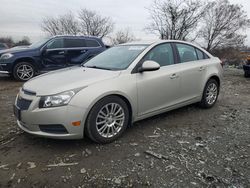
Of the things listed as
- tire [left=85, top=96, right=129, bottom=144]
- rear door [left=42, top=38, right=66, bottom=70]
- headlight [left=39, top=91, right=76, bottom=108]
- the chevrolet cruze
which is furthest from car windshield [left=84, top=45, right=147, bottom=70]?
rear door [left=42, top=38, right=66, bottom=70]

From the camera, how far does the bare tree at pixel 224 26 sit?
26.0 meters

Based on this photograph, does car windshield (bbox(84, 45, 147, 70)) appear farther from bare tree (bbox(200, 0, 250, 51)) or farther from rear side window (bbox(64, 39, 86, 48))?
bare tree (bbox(200, 0, 250, 51))

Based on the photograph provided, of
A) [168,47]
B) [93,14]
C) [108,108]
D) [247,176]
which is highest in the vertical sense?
[93,14]

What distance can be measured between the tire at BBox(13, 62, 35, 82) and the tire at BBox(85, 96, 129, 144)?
584 cm

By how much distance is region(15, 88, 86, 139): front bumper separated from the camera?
107 inches

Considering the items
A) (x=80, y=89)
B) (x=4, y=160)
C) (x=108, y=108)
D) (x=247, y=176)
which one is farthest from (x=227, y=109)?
(x=4, y=160)

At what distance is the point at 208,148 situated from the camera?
3.04 meters

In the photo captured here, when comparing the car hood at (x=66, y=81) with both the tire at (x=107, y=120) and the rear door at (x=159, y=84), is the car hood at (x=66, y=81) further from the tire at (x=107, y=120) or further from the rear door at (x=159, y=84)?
the rear door at (x=159, y=84)

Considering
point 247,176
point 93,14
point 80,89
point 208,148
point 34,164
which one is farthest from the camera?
point 93,14

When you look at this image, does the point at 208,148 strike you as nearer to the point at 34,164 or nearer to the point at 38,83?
the point at 34,164

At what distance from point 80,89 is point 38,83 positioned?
742 mm

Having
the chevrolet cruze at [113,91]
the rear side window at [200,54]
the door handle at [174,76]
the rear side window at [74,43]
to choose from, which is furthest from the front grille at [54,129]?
the rear side window at [74,43]

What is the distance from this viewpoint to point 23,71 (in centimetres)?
783

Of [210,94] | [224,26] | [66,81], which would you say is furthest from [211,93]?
[224,26]
